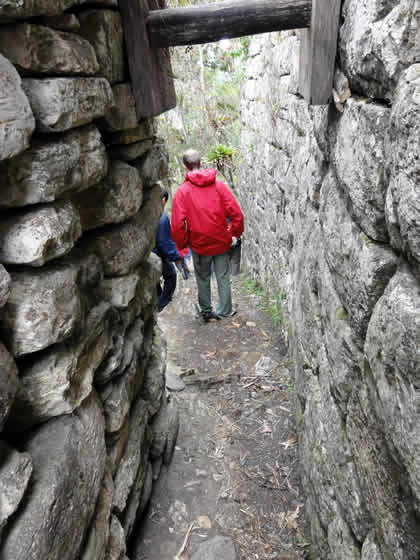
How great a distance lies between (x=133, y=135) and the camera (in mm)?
2236

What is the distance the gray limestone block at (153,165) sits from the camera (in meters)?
2.49

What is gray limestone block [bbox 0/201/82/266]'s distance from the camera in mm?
1354

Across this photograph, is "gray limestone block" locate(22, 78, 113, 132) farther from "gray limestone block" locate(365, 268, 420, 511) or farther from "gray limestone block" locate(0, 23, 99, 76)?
"gray limestone block" locate(365, 268, 420, 511)

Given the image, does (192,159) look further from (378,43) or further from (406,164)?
(406,164)

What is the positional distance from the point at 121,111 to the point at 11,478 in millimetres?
1646

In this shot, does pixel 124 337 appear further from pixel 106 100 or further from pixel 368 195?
pixel 368 195

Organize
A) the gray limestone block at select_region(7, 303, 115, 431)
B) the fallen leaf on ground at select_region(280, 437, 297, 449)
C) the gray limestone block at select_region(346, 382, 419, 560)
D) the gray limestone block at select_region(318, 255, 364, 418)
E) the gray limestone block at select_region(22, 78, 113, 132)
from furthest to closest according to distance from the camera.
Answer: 1. the fallen leaf on ground at select_region(280, 437, 297, 449)
2. the gray limestone block at select_region(318, 255, 364, 418)
3. the gray limestone block at select_region(7, 303, 115, 431)
4. the gray limestone block at select_region(22, 78, 113, 132)
5. the gray limestone block at select_region(346, 382, 419, 560)

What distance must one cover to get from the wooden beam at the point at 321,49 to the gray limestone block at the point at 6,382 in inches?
63.9

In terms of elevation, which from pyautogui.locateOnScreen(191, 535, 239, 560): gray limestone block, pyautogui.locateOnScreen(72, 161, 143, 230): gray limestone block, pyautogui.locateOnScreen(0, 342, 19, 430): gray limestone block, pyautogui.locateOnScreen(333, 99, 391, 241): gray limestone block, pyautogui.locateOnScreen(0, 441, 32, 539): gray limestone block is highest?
pyautogui.locateOnScreen(333, 99, 391, 241): gray limestone block

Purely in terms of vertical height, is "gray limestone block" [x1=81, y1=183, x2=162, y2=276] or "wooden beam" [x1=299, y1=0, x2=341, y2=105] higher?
"wooden beam" [x1=299, y1=0, x2=341, y2=105]

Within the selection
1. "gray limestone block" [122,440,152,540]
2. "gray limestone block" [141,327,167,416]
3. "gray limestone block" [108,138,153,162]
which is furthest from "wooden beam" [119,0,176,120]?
"gray limestone block" [122,440,152,540]

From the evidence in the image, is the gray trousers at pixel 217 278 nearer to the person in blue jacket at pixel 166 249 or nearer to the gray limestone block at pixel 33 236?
the person in blue jacket at pixel 166 249

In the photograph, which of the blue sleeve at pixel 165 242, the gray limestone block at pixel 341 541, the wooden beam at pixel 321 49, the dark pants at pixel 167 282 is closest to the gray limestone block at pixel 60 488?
the gray limestone block at pixel 341 541

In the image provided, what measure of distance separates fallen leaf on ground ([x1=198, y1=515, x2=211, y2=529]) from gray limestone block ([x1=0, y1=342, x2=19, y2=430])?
184cm
